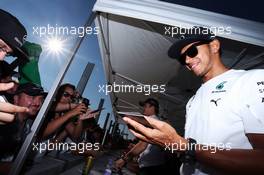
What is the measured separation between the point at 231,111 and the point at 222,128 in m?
0.15

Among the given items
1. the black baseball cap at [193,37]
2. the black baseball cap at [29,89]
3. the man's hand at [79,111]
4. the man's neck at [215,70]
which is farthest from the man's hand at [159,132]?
the man's hand at [79,111]

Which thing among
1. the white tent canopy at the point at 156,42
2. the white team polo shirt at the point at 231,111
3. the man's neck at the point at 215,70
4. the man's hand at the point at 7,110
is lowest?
the man's hand at the point at 7,110

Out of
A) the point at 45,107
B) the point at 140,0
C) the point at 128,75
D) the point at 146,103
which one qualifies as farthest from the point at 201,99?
the point at 128,75

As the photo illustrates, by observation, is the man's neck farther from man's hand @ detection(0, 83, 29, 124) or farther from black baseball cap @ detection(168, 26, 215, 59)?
man's hand @ detection(0, 83, 29, 124)

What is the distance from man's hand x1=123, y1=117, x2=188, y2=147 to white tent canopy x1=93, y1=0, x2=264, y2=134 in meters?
1.39

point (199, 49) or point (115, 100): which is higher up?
point (115, 100)

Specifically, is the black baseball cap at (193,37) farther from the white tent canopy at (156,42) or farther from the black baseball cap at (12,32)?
the black baseball cap at (12,32)

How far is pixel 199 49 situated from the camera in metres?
2.32

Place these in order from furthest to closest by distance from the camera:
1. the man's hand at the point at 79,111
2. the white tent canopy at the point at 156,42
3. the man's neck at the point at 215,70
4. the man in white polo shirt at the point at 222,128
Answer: the man's hand at the point at 79,111, the white tent canopy at the point at 156,42, the man's neck at the point at 215,70, the man in white polo shirt at the point at 222,128

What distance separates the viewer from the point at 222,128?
1.69 metres

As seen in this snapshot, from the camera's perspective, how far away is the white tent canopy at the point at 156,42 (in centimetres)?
246

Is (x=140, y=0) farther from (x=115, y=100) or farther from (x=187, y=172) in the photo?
(x=115, y=100)

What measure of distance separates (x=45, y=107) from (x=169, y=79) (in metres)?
4.18

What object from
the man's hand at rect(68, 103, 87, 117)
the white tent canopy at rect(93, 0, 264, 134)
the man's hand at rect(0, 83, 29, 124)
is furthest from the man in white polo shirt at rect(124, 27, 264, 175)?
the man's hand at rect(68, 103, 87, 117)
